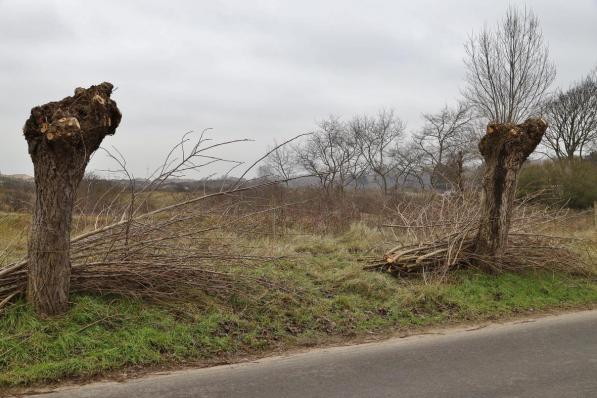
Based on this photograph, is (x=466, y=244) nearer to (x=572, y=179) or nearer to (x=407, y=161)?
(x=572, y=179)

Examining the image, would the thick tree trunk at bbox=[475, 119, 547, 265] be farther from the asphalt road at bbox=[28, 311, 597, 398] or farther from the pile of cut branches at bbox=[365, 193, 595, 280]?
the asphalt road at bbox=[28, 311, 597, 398]

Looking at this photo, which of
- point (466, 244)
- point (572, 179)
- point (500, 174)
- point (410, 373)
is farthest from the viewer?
point (572, 179)

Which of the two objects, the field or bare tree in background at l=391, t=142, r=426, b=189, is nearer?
the field

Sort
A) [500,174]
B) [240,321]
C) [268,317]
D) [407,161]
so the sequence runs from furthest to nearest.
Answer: [407,161] < [500,174] < [268,317] < [240,321]

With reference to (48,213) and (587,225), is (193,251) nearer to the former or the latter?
(48,213)

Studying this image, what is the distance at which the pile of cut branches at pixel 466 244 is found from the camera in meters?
8.65

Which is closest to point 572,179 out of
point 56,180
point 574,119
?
point 574,119

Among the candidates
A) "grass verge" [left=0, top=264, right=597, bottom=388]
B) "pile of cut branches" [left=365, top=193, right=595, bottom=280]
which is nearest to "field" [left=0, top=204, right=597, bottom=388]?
"grass verge" [left=0, top=264, right=597, bottom=388]

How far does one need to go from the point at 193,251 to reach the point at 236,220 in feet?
2.52

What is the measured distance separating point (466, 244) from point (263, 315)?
4.50m

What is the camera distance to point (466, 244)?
900 cm

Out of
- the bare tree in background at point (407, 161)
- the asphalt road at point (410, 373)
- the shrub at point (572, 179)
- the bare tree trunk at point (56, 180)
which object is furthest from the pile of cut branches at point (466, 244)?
the bare tree in background at point (407, 161)

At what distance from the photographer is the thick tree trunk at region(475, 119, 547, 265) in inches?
337

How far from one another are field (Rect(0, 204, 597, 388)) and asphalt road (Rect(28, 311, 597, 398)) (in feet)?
1.23
